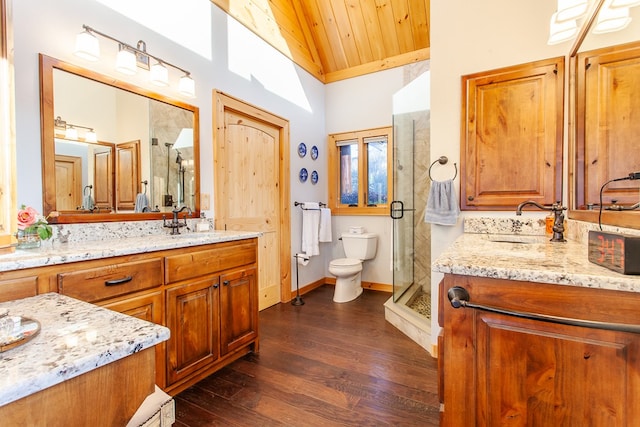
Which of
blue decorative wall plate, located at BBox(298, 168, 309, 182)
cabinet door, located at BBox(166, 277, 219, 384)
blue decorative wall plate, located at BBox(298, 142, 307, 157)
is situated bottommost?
cabinet door, located at BBox(166, 277, 219, 384)

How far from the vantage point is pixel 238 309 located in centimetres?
207

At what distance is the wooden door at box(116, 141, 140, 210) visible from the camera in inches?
76.0

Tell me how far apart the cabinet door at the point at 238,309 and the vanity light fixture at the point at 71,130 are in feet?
3.77

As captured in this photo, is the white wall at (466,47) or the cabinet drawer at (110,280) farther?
the white wall at (466,47)

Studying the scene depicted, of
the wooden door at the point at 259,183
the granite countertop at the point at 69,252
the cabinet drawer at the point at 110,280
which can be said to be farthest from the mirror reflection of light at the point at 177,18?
the cabinet drawer at the point at 110,280

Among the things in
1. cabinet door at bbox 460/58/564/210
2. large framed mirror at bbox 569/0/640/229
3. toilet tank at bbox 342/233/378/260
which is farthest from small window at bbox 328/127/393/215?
large framed mirror at bbox 569/0/640/229

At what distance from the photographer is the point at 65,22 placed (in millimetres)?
1658

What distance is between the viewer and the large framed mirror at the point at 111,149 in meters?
1.62

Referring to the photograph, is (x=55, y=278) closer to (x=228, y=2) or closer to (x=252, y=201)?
(x=252, y=201)

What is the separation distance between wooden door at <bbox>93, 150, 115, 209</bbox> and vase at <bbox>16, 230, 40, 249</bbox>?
398mm

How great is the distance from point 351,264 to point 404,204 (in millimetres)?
889

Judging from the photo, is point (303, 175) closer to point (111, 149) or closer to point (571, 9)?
point (111, 149)

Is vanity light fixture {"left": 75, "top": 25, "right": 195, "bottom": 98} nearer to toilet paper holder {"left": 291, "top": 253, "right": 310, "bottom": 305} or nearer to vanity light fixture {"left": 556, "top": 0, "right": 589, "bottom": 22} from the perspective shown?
toilet paper holder {"left": 291, "top": 253, "right": 310, "bottom": 305}

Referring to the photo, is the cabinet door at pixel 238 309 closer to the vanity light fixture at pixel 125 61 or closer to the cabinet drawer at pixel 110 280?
the cabinet drawer at pixel 110 280
